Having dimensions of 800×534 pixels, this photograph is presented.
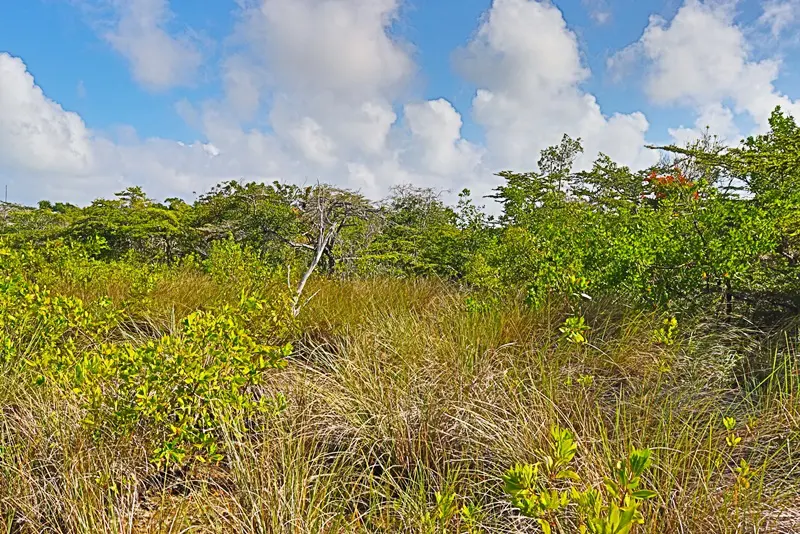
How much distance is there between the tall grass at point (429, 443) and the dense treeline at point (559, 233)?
0.61 m

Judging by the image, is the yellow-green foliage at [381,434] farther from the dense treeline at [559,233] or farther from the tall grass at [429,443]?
the dense treeline at [559,233]

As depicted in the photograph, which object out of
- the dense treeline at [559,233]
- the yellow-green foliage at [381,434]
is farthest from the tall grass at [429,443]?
the dense treeline at [559,233]

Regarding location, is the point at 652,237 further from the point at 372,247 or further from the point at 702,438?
the point at 372,247

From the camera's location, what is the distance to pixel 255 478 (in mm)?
2201

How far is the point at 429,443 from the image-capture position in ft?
8.43

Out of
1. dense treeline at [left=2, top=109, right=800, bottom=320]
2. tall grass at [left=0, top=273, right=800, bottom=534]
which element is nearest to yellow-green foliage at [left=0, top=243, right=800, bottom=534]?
tall grass at [left=0, top=273, right=800, bottom=534]

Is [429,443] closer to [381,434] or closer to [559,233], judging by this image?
[381,434]

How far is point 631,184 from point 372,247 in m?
6.13

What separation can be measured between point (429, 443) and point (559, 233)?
2.86m

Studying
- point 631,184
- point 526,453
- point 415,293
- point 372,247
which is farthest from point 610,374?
point 631,184

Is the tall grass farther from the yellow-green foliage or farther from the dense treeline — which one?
the dense treeline

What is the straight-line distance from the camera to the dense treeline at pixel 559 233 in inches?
160

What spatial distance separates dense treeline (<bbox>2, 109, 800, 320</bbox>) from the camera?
4066 millimetres

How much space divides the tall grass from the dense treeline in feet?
1.99
